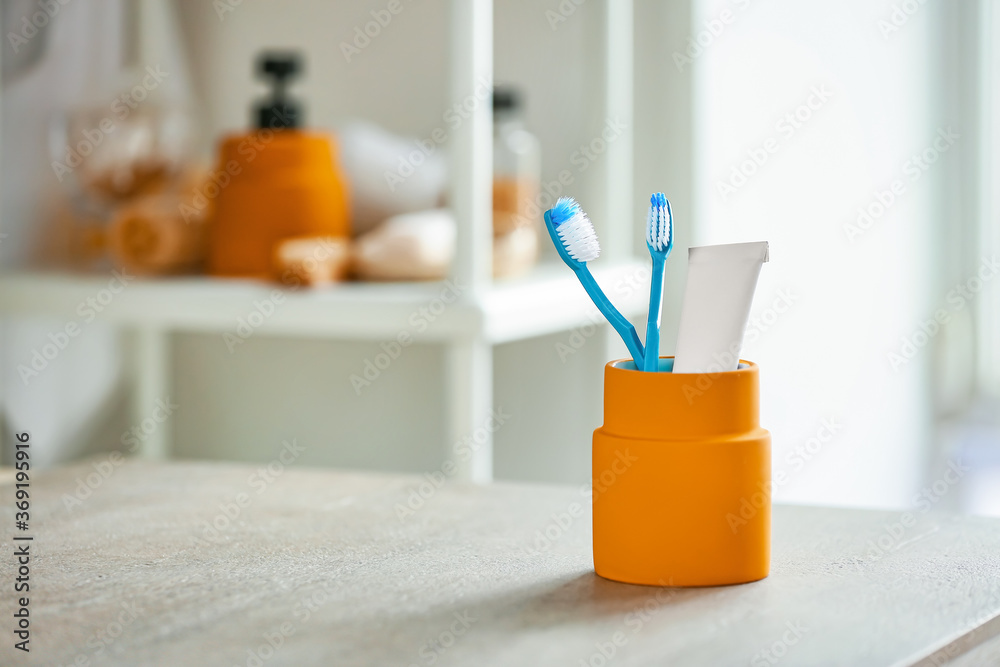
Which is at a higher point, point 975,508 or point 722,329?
point 722,329

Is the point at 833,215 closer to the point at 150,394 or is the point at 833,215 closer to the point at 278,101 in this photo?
the point at 278,101

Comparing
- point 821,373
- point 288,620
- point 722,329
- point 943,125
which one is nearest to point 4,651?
point 288,620

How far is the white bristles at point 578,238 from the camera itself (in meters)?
0.53

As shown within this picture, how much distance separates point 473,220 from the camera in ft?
3.63

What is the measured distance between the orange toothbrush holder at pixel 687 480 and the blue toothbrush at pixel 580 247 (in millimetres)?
21

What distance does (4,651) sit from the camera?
45 cm

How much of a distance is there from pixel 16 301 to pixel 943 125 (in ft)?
4.41

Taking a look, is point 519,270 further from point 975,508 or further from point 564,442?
point 975,508
